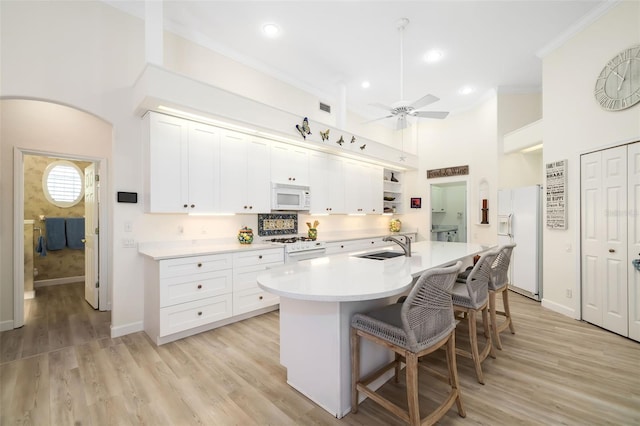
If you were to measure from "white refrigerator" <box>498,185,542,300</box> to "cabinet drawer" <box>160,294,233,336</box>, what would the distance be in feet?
15.2

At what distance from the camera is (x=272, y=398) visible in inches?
77.5

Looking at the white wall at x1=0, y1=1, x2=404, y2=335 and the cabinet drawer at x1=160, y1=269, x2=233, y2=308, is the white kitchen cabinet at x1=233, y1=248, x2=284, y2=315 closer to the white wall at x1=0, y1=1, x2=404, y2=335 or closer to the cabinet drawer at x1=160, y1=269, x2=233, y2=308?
the cabinet drawer at x1=160, y1=269, x2=233, y2=308

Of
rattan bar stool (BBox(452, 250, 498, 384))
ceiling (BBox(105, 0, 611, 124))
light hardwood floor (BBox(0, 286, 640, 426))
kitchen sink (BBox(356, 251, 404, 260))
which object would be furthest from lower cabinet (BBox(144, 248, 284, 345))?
ceiling (BBox(105, 0, 611, 124))

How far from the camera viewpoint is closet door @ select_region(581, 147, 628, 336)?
9.80 feet

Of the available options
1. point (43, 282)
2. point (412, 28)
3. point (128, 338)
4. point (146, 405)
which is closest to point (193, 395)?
point (146, 405)

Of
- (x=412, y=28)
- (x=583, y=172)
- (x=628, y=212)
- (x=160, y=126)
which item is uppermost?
(x=412, y=28)

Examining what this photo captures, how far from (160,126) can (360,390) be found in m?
3.23

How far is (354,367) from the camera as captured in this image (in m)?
1.76

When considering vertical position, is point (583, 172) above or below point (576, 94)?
below

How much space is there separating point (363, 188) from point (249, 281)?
128 inches

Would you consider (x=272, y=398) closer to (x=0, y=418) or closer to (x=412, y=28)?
(x=0, y=418)

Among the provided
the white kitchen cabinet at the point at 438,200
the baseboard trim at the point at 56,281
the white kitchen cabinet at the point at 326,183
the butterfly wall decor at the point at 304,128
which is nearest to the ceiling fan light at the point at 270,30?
the butterfly wall decor at the point at 304,128

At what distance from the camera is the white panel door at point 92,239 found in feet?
12.9

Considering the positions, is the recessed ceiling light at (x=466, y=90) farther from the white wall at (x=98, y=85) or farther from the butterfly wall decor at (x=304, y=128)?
the white wall at (x=98, y=85)
